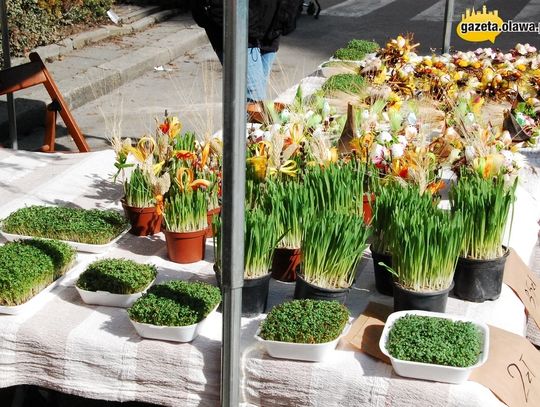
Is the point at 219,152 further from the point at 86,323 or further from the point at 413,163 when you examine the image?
the point at 86,323

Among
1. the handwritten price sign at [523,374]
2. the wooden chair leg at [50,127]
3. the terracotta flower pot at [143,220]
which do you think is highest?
the wooden chair leg at [50,127]

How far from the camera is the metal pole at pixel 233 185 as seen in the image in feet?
5.26

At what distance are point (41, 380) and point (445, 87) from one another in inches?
87.4

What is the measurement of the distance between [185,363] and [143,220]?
2.09 ft

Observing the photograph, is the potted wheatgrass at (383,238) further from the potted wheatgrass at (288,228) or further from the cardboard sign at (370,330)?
the potted wheatgrass at (288,228)

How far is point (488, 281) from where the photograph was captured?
2.15m

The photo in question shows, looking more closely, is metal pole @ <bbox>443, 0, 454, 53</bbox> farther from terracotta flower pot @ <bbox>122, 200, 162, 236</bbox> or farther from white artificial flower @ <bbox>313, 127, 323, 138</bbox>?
terracotta flower pot @ <bbox>122, 200, 162, 236</bbox>

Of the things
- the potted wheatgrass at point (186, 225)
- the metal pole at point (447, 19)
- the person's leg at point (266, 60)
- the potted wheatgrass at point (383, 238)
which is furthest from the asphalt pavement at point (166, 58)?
the potted wheatgrass at point (383, 238)

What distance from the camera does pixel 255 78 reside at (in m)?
3.95

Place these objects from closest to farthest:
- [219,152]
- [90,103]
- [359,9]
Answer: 1. [219,152]
2. [90,103]
3. [359,9]

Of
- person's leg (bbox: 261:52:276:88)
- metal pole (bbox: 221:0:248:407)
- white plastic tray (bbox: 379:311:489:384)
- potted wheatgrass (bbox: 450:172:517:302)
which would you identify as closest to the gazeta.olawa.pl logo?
person's leg (bbox: 261:52:276:88)

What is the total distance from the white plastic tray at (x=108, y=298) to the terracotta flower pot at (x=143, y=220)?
0.40m

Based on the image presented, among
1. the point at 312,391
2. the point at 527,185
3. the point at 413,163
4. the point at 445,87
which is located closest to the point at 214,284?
the point at 312,391

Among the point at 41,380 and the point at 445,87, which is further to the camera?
the point at 445,87
